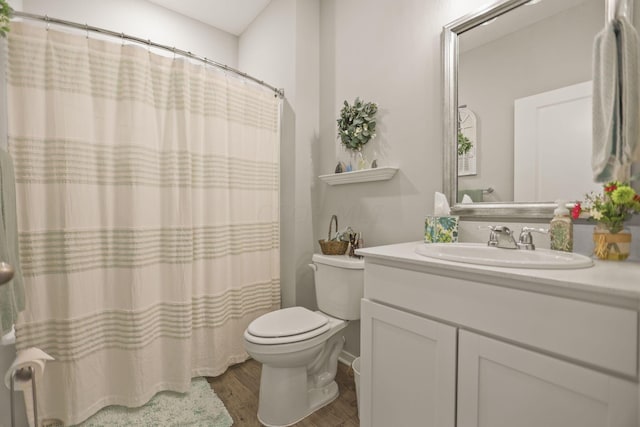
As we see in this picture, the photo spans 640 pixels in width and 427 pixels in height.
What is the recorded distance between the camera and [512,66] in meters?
1.24

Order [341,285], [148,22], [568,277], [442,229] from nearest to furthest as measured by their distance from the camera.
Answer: [568,277] < [442,229] < [341,285] < [148,22]

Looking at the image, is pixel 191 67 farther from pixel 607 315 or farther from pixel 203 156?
pixel 607 315

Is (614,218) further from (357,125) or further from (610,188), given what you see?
(357,125)

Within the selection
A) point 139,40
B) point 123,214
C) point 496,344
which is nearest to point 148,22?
point 139,40

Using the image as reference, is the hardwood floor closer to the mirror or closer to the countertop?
the countertop

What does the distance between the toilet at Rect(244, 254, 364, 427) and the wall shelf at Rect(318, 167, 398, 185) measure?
0.50 m

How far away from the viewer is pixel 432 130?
1502 mm

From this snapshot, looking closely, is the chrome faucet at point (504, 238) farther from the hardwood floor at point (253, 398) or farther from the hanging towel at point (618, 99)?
the hardwood floor at point (253, 398)

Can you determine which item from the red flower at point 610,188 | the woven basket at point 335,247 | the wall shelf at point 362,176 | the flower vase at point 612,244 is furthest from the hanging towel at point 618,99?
the woven basket at point 335,247

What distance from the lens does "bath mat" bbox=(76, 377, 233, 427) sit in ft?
4.69

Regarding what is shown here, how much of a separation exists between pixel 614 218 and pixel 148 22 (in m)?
3.06

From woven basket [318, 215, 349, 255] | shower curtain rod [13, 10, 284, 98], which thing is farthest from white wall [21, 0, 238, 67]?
woven basket [318, 215, 349, 255]

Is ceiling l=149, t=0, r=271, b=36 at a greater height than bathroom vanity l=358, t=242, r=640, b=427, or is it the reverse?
ceiling l=149, t=0, r=271, b=36

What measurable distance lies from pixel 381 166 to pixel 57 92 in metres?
1.64
